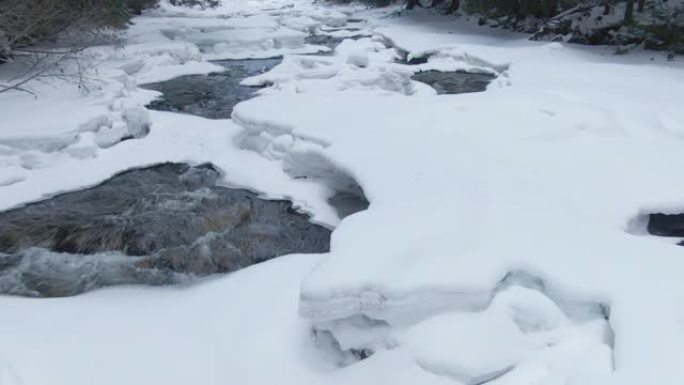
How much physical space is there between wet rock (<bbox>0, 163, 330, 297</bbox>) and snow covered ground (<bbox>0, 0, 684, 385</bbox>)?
25 cm

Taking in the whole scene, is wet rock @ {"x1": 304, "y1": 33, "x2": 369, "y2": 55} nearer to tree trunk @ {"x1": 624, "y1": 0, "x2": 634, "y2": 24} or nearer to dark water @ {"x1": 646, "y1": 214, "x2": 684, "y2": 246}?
tree trunk @ {"x1": 624, "y1": 0, "x2": 634, "y2": 24}

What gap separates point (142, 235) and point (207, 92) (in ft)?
18.3

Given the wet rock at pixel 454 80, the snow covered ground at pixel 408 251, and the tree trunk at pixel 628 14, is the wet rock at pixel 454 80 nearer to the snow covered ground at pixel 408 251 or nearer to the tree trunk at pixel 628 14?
the snow covered ground at pixel 408 251

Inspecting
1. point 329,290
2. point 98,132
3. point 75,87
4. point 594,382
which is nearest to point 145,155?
point 98,132

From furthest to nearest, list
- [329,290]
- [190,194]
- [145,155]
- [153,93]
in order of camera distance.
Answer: [153,93] → [145,155] → [190,194] → [329,290]

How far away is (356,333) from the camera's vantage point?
3.06 metres

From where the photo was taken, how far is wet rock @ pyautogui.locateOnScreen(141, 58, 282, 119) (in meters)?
8.77

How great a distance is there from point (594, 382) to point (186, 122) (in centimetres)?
663

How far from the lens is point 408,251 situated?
3.41m

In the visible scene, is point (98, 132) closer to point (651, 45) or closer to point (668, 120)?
point (668, 120)

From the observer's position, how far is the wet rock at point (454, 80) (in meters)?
9.23

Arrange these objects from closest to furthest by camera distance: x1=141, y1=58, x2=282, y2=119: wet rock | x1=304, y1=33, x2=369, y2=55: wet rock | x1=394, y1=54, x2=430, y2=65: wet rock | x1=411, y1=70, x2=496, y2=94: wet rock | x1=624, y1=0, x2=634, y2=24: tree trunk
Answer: x1=141, y1=58, x2=282, y2=119: wet rock < x1=411, y1=70, x2=496, y2=94: wet rock < x1=624, y1=0, x2=634, y2=24: tree trunk < x1=394, y1=54, x2=430, y2=65: wet rock < x1=304, y1=33, x2=369, y2=55: wet rock

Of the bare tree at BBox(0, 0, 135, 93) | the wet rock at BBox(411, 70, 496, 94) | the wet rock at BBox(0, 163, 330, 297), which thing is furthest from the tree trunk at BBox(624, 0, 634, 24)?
the bare tree at BBox(0, 0, 135, 93)

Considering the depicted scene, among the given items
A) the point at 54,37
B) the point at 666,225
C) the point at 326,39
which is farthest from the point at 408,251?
the point at 326,39
